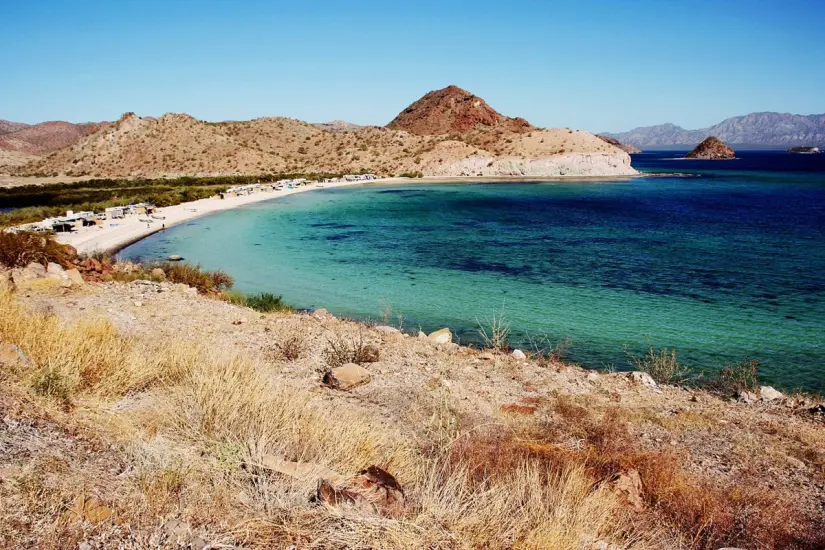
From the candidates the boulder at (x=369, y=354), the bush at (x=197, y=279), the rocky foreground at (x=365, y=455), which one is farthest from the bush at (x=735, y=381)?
the bush at (x=197, y=279)

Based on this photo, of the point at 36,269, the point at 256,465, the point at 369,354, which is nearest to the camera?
the point at 256,465

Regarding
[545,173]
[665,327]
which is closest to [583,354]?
[665,327]

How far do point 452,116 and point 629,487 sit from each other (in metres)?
130

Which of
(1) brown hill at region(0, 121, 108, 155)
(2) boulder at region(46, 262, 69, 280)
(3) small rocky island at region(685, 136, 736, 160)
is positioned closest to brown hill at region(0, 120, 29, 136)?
(1) brown hill at region(0, 121, 108, 155)

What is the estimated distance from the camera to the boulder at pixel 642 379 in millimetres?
8734

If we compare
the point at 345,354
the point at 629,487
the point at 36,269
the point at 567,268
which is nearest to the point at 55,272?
the point at 36,269

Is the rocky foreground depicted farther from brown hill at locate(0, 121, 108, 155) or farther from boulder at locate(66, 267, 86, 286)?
brown hill at locate(0, 121, 108, 155)

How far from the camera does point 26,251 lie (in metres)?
13.1

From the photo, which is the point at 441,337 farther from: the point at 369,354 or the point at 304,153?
the point at 304,153

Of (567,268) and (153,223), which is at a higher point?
(153,223)

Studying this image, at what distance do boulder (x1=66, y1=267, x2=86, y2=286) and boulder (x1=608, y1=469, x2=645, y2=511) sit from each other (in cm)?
1209

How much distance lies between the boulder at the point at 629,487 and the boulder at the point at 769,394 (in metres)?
5.27

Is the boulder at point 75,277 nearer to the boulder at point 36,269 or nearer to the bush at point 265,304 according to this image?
the boulder at point 36,269

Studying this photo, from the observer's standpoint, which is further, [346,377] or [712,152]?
[712,152]
